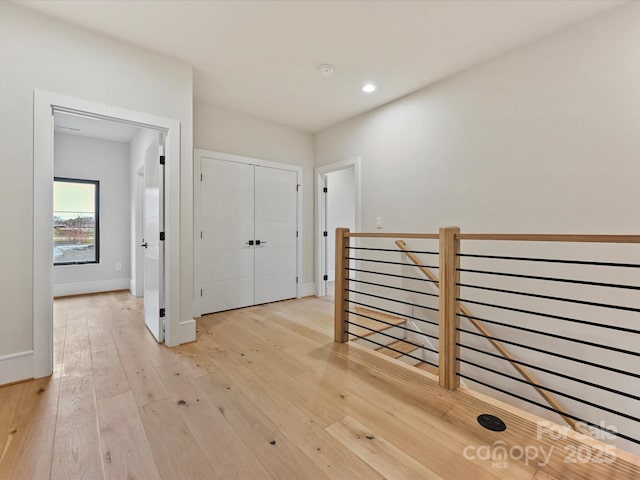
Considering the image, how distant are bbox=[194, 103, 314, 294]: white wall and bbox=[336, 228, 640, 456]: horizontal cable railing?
6.56 feet

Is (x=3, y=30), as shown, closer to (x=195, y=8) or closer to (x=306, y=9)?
(x=195, y=8)

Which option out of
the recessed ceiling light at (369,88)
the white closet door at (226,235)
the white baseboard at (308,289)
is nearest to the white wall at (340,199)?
the white baseboard at (308,289)

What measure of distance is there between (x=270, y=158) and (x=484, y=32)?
2888mm

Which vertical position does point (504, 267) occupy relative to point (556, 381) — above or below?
above

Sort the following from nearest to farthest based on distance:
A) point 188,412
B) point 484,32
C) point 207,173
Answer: point 188,412
point 484,32
point 207,173

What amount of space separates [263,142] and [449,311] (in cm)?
342

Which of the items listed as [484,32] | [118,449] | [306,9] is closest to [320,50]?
[306,9]

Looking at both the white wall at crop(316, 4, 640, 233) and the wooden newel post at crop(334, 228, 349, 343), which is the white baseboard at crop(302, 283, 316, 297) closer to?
the white wall at crop(316, 4, 640, 233)

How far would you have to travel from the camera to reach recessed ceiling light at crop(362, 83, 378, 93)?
3260mm

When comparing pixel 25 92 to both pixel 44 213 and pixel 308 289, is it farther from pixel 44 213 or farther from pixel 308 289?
pixel 308 289

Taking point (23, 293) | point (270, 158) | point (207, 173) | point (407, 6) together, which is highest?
point (407, 6)

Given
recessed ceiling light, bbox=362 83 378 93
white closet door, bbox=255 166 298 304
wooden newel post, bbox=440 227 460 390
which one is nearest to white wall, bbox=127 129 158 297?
white closet door, bbox=255 166 298 304

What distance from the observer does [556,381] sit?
8.20ft

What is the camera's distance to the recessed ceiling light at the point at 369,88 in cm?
326
